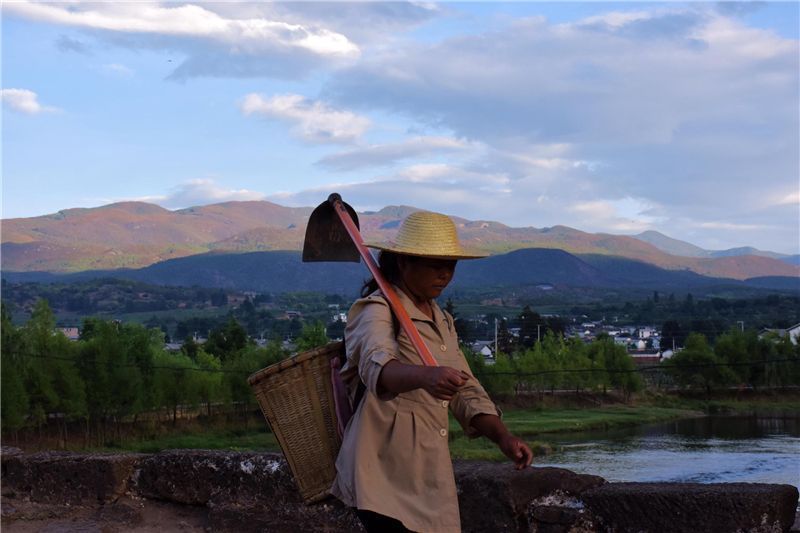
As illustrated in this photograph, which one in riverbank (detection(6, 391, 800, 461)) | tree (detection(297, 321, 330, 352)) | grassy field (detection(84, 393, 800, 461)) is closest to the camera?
grassy field (detection(84, 393, 800, 461))

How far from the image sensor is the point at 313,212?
4129mm

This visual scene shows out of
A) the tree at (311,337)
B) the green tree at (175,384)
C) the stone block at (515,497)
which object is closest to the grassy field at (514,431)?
the green tree at (175,384)

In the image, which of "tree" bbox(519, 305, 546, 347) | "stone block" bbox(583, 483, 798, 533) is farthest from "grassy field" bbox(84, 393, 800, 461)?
"tree" bbox(519, 305, 546, 347)

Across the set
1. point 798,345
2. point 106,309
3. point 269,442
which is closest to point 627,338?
point 798,345

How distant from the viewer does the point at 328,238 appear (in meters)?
4.16

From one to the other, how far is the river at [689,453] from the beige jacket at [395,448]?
18196 mm

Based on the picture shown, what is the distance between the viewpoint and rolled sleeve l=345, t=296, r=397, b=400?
3.21 meters

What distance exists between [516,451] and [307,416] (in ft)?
2.82

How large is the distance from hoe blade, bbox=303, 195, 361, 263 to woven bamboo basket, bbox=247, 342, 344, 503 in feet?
1.55

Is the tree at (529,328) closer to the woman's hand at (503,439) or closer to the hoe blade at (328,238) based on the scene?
the hoe blade at (328,238)

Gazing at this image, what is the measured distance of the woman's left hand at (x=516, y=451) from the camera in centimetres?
360

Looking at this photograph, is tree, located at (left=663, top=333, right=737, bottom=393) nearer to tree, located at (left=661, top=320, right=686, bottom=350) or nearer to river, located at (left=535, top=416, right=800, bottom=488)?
river, located at (left=535, top=416, right=800, bottom=488)

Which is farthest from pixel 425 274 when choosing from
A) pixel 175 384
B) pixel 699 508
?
pixel 175 384

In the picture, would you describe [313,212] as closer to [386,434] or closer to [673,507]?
[386,434]
